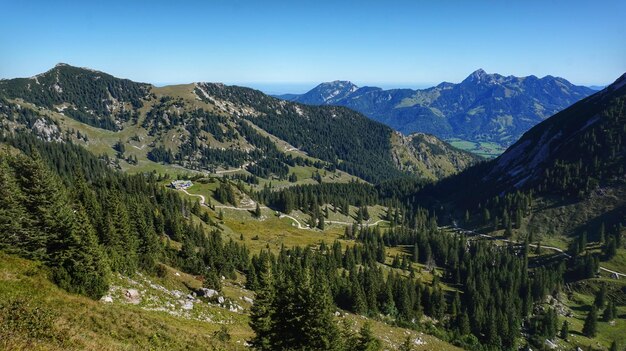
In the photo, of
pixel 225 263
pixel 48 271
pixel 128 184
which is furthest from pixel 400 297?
pixel 128 184

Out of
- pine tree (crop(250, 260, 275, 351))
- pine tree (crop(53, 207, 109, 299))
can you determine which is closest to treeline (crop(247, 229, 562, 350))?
pine tree (crop(250, 260, 275, 351))

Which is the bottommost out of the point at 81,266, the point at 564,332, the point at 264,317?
the point at 564,332

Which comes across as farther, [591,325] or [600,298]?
[600,298]

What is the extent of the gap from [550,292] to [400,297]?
248ft

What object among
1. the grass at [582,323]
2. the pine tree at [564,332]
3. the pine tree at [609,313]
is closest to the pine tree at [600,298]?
the grass at [582,323]

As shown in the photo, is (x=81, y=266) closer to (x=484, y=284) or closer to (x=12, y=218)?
(x=12, y=218)

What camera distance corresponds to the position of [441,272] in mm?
174000

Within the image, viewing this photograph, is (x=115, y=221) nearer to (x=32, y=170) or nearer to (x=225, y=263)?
(x=32, y=170)

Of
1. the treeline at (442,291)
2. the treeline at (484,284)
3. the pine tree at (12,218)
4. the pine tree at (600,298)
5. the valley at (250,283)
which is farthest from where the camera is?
the pine tree at (600,298)

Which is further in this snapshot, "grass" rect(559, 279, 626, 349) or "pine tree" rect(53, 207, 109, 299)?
"grass" rect(559, 279, 626, 349)

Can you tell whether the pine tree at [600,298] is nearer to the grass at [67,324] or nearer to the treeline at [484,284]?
the treeline at [484,284]

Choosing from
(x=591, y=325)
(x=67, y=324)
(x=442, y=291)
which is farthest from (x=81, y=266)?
(x=591, y=325)

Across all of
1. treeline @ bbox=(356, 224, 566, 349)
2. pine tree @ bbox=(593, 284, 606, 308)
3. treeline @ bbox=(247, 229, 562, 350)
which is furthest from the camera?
pine tree @ bbox=(593, 284, 606, 308)

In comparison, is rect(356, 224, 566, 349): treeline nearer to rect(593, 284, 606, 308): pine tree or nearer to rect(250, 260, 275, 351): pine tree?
rect(593, 284, 606, 308): pine tree
